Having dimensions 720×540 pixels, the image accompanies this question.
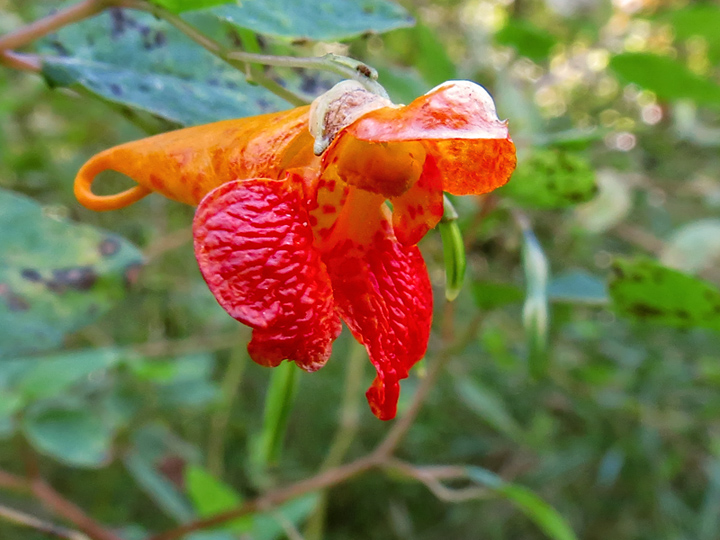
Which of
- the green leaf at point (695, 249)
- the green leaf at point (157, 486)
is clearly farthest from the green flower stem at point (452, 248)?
the green leaf at point (157, 486)

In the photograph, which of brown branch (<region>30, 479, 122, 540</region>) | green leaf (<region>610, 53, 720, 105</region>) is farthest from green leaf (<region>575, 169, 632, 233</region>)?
brown branch (<region>30, 479, 122, 540</region>)

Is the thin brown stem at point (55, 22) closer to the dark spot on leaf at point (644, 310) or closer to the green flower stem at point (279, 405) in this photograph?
the green flower stem at point (279, 405)

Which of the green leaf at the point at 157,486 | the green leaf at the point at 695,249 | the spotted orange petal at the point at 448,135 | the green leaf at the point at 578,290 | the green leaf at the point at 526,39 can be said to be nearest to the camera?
the spotted orange petal at the point at 448,135

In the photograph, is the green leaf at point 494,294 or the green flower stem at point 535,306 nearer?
the green flower stem at point 535,306

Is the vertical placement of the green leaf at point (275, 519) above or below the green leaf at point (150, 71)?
below

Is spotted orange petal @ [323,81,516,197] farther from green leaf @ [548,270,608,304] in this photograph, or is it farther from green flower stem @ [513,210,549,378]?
green leaf @ [548,270,608,304]

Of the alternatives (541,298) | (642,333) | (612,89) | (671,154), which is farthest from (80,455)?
(612,89)

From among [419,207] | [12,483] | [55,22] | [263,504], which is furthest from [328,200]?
[12,483]

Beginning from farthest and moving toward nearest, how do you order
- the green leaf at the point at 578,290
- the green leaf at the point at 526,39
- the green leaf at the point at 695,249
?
the green leaf at the point at 526,39 → the green leaf at the point at 695,249 → the green leaf at the point at 578,290

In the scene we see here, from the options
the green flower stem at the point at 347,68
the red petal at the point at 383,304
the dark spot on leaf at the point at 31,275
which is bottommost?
the dark spot on leaf at the point at 31,275
